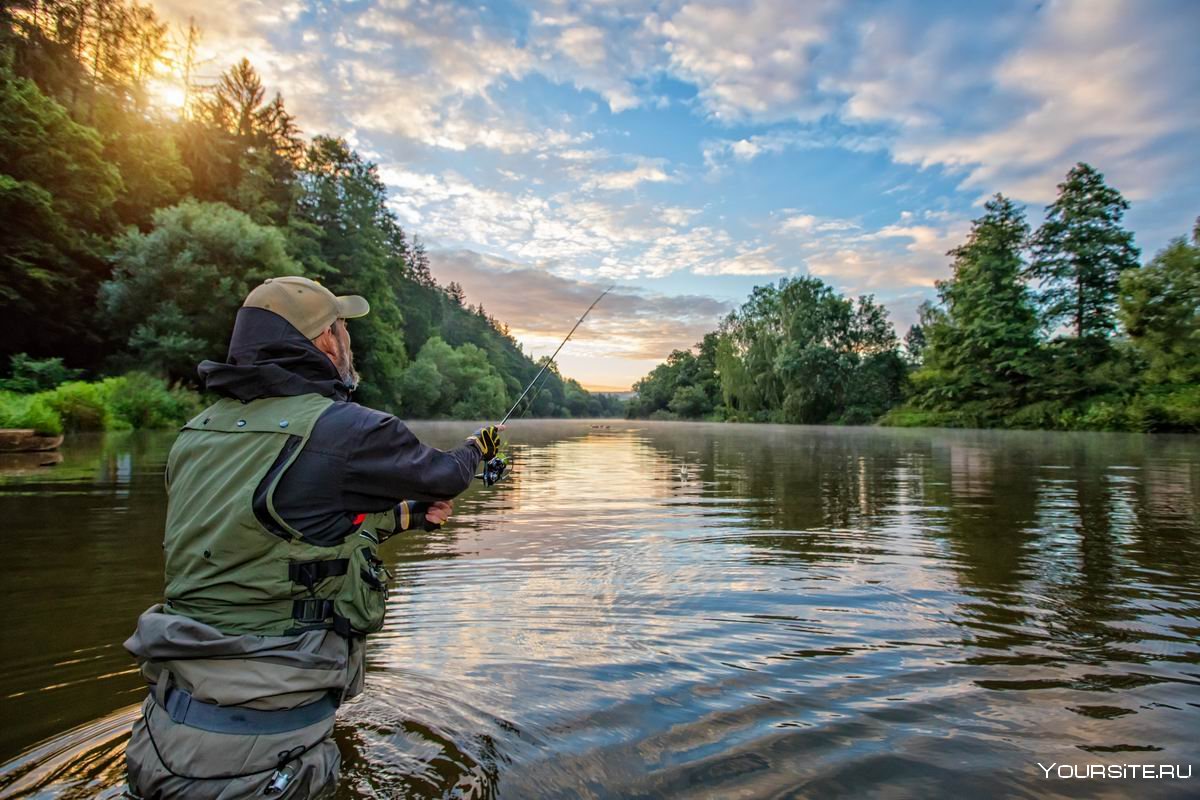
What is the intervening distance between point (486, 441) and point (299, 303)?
3.15 ft

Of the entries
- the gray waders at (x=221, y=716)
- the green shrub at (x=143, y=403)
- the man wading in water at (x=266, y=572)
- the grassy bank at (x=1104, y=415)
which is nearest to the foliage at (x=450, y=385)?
the green shrub at (x=143, y=403)

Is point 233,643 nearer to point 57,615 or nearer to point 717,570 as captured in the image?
point 57,615

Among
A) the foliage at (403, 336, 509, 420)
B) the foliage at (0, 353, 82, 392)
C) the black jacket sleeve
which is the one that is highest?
the foliage at (403, 336, 509, 420)

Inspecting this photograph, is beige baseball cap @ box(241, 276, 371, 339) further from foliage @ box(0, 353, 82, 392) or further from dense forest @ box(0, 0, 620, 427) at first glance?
foliage @ box(0, 353, 82, 392)

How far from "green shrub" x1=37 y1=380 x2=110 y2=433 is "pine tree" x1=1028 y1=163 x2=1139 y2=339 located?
5540cm

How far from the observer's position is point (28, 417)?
1583cm

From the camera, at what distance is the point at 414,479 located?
206 cm

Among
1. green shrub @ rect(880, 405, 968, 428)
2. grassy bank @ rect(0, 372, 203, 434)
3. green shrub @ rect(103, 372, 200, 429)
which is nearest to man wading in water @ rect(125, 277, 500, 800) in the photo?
grassy bank @ rect(0, 372, 203, 434)

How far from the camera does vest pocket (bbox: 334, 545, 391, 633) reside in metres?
2.05

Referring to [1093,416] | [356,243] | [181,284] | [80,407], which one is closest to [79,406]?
[80,407]

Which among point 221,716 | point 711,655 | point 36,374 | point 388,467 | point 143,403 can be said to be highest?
point 36,374

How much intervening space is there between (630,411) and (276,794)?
133 meters

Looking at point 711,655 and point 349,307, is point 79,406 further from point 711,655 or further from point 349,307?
point 711,655

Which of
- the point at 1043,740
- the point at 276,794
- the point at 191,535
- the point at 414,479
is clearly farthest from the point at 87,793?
the point at 1043,740
